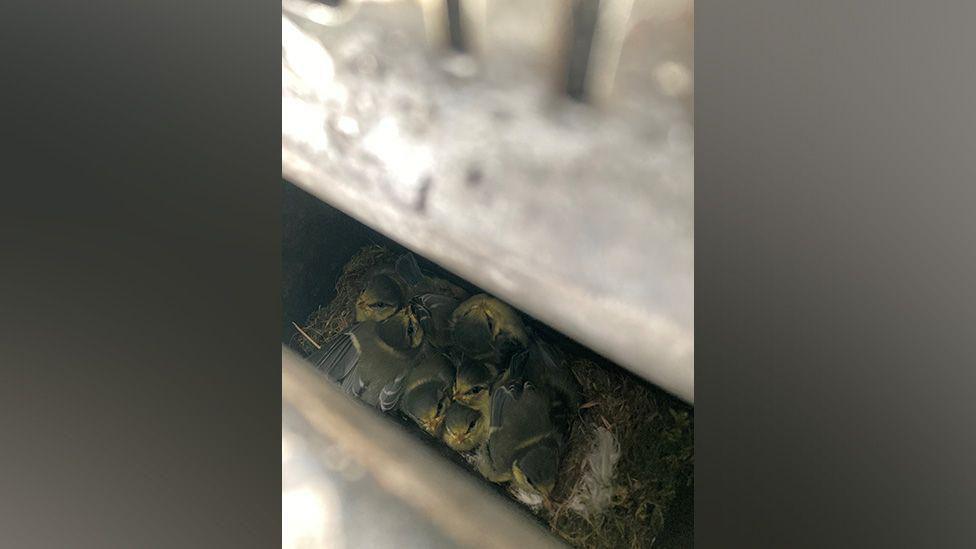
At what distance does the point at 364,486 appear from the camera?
1.19 m

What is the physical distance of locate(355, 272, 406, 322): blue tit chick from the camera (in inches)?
48.0

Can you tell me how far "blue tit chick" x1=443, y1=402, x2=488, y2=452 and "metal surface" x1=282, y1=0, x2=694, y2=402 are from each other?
0.18m

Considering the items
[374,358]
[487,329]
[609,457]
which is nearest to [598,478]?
[609,457]

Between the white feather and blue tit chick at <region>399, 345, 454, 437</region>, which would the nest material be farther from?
blue tit chick at <region>399, 345, 454, 437</region>

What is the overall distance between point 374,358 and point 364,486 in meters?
0.18

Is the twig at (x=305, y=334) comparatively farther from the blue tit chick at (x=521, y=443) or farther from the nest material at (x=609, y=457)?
the blue tit chick at (x=521, y=443)

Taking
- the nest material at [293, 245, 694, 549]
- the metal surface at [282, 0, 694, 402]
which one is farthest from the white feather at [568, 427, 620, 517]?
the metal surface at [282, 0, 694, 402]

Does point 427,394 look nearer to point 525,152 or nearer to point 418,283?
point 418,283
